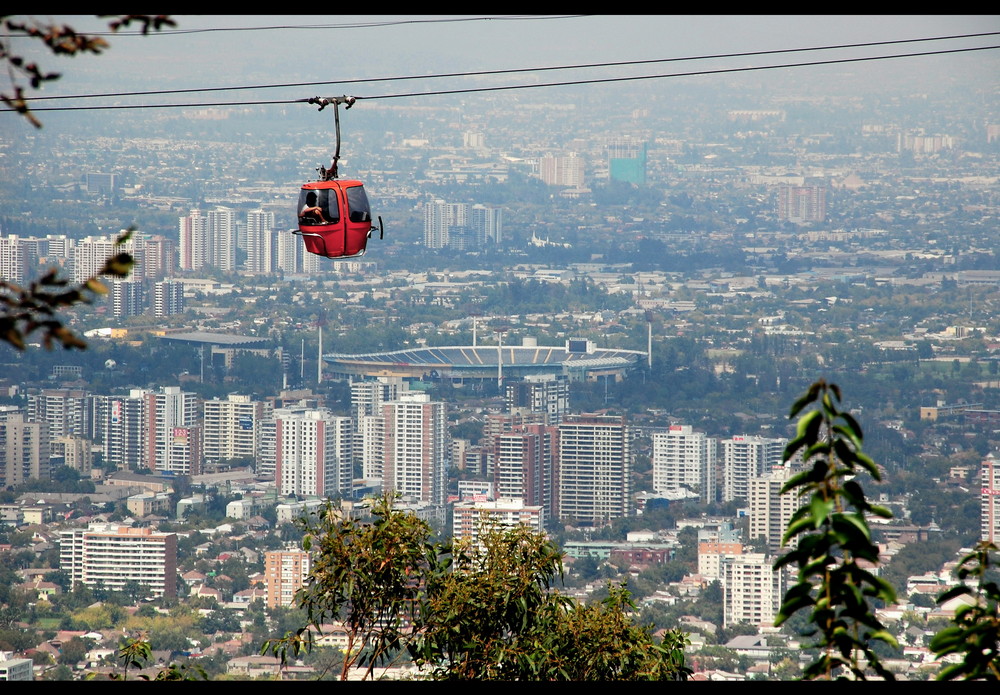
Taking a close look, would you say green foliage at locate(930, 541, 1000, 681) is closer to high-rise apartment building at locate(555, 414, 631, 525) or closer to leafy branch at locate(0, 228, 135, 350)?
leafy branch at locate(0, 228, 135, 350)

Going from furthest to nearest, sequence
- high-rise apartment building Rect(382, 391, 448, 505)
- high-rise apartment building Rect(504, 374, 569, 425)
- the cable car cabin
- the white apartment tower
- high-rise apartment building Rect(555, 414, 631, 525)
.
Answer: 1. high-rise apartment building Rect(504, 374, 569, 425)
2. high-rise apartment building Rect(382, 391, 448, 505)
3. the white apartment tower
4. high-rise apartment building Rect(555, 414, 631, 525)
5. the cable car cabin

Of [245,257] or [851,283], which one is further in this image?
[245,257]

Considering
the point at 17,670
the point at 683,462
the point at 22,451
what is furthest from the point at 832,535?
the point at 22,451

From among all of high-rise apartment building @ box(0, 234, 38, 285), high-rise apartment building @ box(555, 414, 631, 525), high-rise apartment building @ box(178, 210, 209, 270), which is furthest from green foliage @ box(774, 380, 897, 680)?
high-rise apartment building @ box(178, 210, 209, 270)

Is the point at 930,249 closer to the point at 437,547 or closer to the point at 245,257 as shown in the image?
the point at 245,257

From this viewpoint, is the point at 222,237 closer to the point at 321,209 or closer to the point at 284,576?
the point at 284,576

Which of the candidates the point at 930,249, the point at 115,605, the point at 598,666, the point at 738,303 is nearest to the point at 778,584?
the point at 115,605
